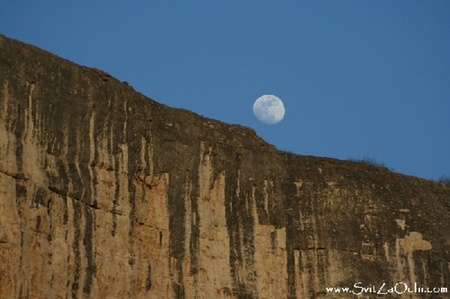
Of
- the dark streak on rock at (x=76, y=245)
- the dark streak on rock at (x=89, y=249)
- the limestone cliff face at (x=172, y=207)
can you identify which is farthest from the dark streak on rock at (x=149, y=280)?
the dark streak on rock at (x=76, y=245)

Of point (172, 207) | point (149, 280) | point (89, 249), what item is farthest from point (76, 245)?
point (172, 207)

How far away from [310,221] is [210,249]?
4091 mm

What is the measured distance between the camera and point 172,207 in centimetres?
3694

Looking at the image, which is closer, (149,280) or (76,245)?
(76,245)

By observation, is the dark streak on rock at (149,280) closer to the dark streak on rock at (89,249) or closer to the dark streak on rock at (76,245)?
the dark streak on rock at (89,249)

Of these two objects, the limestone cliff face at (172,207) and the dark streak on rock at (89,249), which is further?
the dark streak on rock at (89,249)

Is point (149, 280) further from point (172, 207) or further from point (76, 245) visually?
point (76, 245)

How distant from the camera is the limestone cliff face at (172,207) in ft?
108

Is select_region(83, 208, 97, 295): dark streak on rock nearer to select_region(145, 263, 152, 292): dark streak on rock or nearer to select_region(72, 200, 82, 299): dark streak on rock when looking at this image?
select_region(72, 200, 82, 299): dark streak on rock

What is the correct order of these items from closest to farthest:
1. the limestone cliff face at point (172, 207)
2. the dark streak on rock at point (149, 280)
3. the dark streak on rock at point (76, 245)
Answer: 1. the limestone cliff face at point (172, 207)
2. the dark streak on rock at point (76, 245)
3. the dark streak on rock at point (149, 280)

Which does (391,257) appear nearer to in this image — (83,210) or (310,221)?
(310,221)

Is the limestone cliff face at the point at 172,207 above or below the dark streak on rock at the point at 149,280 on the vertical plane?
above

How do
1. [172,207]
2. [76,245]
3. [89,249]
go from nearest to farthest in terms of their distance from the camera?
[76,245] < [89,249] < [172,207]

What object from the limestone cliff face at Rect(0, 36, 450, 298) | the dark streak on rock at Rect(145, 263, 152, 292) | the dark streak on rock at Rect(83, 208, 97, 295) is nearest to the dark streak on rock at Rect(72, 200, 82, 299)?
the limestone cliff face at Rect(0, 36, 450, 298)
